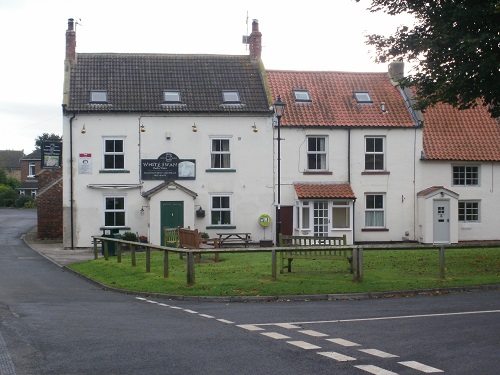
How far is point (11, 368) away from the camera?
901 cm

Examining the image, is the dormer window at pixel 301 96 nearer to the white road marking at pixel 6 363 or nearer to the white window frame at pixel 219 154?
the white window frame at pixel 219 154

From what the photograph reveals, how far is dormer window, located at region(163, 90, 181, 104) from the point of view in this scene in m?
36.8

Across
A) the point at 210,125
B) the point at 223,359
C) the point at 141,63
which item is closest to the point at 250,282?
the point at 223,359

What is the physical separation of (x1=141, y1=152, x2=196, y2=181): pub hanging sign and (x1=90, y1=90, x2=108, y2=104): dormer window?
373 cm

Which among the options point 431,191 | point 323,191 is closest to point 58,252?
point 323,191

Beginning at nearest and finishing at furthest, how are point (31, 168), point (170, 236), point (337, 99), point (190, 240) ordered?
point (190, 240) → point (170, 236) → point (337, 99) → point (31, 168)

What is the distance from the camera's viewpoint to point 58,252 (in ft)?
113

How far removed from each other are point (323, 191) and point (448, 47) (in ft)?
54.1

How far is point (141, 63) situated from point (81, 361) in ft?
101

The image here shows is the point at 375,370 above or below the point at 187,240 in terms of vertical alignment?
below

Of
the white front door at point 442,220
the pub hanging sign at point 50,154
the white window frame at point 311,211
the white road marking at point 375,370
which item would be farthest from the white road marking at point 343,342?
the pub hanging sign at point 50,154

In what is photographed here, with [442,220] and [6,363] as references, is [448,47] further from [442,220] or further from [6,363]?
[442,220]

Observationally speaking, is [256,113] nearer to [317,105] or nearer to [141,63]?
[317,105]

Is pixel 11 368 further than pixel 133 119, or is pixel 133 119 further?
pixel 133 119
